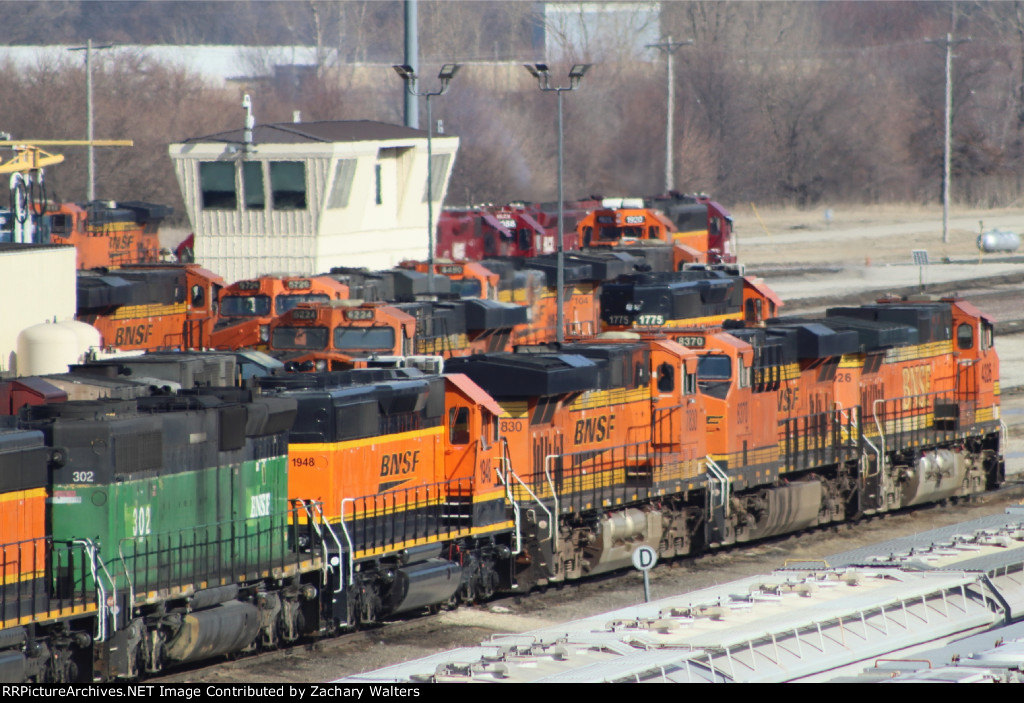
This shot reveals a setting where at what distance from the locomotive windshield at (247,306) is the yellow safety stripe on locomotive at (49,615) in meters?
17.0

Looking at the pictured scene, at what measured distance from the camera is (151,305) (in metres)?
39.0

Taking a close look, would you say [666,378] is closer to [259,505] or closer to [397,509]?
[397,509]

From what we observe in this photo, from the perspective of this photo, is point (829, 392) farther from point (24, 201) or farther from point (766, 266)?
point (766, 266)

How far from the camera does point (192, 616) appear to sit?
60.2ft

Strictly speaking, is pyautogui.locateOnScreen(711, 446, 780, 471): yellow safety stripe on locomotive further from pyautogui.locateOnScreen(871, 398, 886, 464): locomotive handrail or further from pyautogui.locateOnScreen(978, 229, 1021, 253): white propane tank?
pyautogui.locateOnScreen(978, 229, 1021, 253): white propane tank

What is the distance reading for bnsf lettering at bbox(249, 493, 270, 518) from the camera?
19641 mm

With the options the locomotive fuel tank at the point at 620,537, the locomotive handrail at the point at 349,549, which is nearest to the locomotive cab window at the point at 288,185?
the locomotive fuel tank at the point at 620,537

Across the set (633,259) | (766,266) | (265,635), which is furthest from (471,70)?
(265,635)

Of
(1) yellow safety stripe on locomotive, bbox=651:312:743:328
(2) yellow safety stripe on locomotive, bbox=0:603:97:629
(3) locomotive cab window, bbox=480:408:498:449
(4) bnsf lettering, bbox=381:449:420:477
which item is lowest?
(2) yellow safety stripe on locomotive, bbox=0:603:97:629

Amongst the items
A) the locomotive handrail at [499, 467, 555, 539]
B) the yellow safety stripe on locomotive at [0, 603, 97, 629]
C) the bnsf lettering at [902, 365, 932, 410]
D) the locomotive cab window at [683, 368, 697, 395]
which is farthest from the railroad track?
the locomotive cab window at [683, 368, 697, 395]

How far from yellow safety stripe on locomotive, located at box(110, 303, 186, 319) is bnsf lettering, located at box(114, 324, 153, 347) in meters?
0.26

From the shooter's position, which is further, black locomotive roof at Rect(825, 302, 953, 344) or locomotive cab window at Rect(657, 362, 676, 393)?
black locomotive roof at Rect(825, 302, 953, 344)

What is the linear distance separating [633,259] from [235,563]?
26.9 m

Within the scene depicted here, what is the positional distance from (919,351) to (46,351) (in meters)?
16.0
